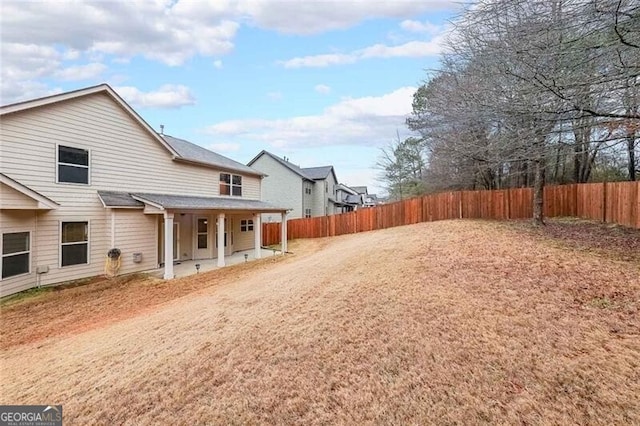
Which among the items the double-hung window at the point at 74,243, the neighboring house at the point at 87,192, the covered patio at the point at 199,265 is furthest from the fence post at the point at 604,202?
the double-hung window at the point at 74,243

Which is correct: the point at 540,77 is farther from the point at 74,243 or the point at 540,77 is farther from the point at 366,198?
the point at 366,198

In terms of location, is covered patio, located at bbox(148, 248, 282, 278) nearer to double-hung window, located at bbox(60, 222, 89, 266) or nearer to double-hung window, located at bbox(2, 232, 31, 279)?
double-hung window, located at bbox(60, 222, 89, 266)

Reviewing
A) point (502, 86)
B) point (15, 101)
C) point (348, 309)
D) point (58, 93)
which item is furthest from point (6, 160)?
point (502, 86)

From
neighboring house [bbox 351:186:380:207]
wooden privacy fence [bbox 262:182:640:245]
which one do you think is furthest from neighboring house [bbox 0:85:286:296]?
neighboring house [bbox 351:186:380:207]

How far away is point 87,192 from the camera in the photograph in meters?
10.1

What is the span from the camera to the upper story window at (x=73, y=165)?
31.3 ft

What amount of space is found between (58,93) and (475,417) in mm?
12370

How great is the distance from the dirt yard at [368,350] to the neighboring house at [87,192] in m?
2.34

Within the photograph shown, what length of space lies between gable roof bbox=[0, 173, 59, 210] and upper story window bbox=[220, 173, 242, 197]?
7.32 metres

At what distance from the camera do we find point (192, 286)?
9375 mm

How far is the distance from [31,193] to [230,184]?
855cm

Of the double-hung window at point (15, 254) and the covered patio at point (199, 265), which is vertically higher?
the double-hung window at point (15, 254)

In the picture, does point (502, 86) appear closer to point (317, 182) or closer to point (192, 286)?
point (192, 286)

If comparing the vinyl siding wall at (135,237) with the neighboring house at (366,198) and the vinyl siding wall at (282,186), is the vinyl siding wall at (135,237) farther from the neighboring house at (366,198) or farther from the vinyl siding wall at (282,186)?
the neighboring house at (366,198)
